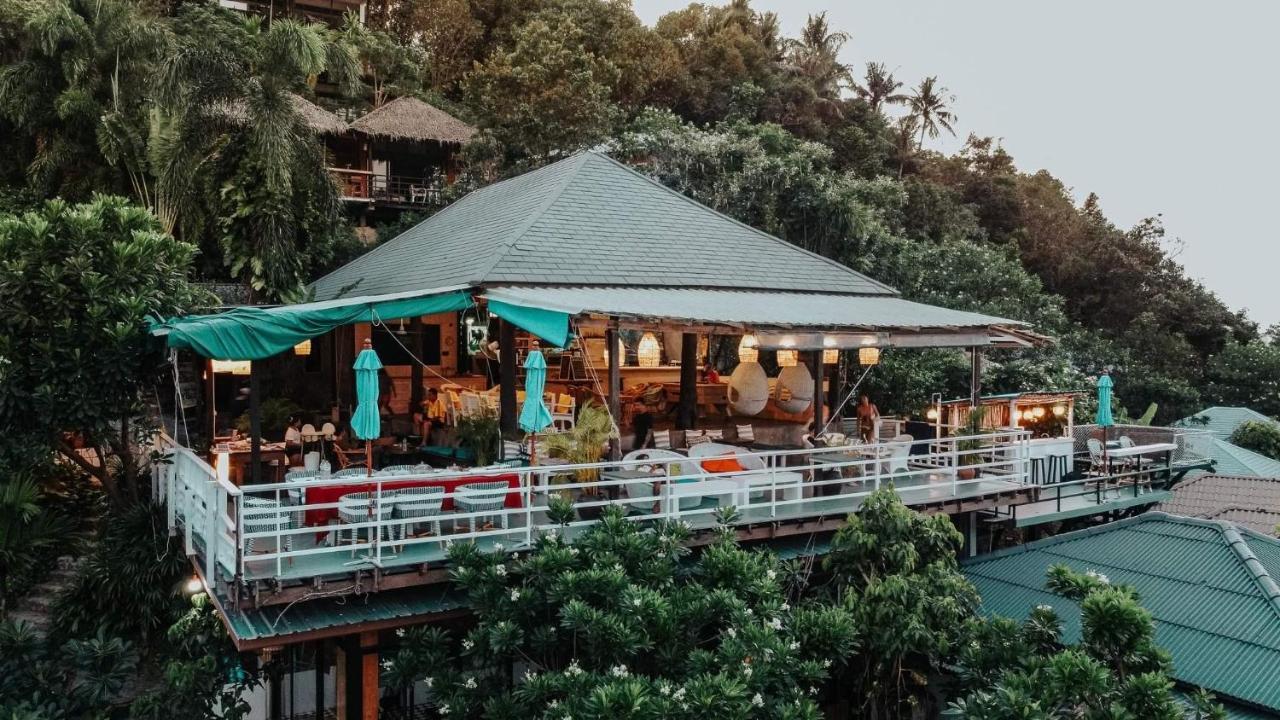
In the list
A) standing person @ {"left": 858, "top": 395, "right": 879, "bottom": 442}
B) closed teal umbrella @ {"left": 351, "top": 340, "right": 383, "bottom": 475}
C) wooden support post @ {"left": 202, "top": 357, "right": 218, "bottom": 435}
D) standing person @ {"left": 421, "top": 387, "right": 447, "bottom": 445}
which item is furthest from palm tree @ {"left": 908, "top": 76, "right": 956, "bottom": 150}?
closed teal umbrella @ {"left": 351, "top": 340, "right": 383, "bottom": 475}

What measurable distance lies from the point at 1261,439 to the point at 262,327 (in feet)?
92.1

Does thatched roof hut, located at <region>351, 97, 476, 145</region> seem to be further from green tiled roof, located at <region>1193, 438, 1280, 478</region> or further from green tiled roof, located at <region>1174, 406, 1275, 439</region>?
green tiled roof, located at <region>1174, 406, 1275, 439</region>

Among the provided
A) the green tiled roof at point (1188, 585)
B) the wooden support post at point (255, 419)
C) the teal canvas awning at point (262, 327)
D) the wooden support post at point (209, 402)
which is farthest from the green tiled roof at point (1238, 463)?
the wooden support post at point (209, 402)

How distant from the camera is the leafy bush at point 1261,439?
2481 centimetres

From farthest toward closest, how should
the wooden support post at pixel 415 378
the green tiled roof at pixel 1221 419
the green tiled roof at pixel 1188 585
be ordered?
the green tiled roof at pixel 1221 419 → the wooden support post at pixel 415 378 → the green tiled roof at pixel 1188 585

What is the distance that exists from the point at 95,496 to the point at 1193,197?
178ft

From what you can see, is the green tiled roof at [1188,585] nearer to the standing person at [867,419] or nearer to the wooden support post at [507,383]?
the standing person at [867,419]

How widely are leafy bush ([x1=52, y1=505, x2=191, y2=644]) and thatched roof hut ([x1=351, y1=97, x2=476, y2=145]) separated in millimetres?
19865

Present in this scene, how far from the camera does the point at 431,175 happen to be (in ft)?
101

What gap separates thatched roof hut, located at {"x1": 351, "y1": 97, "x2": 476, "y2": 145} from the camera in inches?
1112

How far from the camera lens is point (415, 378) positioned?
16891 mm

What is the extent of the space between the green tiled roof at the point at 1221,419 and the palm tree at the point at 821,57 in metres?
21.9

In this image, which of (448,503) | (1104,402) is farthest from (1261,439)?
(448,503)

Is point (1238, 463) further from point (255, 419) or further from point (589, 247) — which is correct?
point (255, 419)
